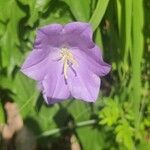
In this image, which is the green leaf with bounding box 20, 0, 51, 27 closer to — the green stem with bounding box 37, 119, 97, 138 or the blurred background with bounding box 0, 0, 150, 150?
the blurred background with bounding box 0, 0, 150, 150

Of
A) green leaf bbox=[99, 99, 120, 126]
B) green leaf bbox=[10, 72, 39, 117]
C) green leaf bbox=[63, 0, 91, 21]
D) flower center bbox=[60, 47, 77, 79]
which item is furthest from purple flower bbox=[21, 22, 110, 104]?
green leaf bbox=[99, 99, 120, 126]

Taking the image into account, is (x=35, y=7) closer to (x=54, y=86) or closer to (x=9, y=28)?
(x=9, y=28)

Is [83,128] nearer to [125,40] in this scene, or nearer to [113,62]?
[113,62]

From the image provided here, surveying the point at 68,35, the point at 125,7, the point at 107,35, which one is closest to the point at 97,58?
the point at 68,35

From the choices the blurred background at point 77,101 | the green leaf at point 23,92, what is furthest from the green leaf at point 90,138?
the green leaf at point 23,92

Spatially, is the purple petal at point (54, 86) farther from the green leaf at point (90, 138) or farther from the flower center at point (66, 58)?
the green leaf at point (90, 138)

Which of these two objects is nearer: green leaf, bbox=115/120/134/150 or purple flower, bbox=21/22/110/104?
purple flower, bbox=21/22/110/104
